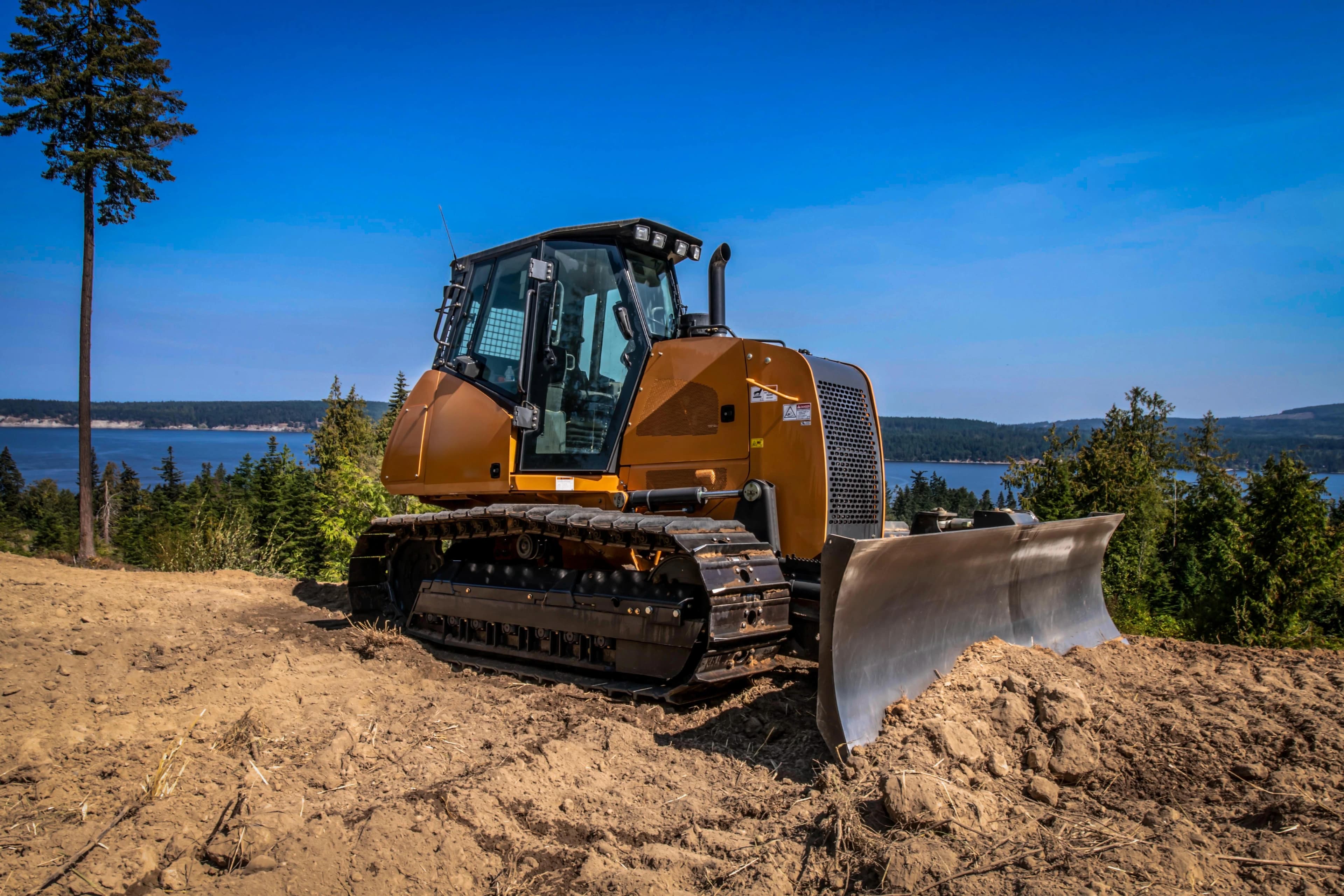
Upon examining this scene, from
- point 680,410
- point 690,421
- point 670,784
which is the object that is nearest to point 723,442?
point 690,421

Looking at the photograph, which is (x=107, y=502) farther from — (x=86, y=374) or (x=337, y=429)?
(x=86, y=374)

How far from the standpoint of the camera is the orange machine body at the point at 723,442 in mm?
5281

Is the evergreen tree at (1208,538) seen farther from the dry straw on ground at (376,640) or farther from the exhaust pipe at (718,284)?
the dry straw on ground at (376,640)

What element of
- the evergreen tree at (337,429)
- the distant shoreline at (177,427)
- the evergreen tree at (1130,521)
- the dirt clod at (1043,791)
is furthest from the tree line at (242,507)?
the distant shoreline at (177,427)

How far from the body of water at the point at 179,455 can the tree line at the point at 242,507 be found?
1.67 metres

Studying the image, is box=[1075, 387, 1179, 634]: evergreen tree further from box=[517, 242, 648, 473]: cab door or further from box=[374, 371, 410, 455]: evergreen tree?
box=[374, 371, 410, 455]: evergreen tree

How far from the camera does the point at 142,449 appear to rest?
11006 cm

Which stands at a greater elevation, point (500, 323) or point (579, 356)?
point (500, 323)

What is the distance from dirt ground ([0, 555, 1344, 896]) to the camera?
8.73 ft

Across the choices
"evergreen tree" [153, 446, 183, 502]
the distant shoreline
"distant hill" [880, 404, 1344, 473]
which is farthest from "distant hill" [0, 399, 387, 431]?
Result: "distant hill" [880, 404, 1344, 473]

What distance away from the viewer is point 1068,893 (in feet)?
7.52

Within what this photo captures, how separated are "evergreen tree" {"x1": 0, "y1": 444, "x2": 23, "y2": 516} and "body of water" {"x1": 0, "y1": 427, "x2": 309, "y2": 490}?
141 inches

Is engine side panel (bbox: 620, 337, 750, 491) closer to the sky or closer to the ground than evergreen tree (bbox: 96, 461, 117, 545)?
closer to the sky

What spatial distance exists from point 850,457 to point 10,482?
74.0 meters
